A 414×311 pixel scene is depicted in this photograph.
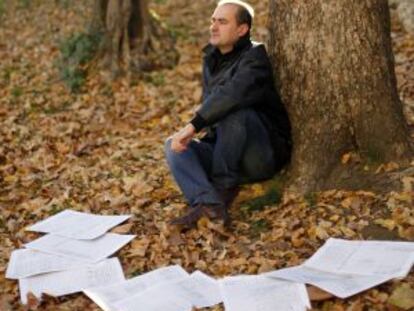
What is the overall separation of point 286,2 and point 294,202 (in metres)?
1.32

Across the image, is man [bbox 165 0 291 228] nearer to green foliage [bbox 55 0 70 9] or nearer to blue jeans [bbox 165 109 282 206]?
blue jeans [bbox 165 109 282 206]

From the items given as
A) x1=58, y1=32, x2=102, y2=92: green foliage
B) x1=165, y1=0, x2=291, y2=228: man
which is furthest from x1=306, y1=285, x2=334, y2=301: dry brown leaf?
x1=58, y1=32, x2=102, y2=92: green foliage

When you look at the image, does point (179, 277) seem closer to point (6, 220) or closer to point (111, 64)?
point (6, 220)

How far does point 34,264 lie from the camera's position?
13.4 ft

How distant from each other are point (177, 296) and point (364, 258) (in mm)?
1025

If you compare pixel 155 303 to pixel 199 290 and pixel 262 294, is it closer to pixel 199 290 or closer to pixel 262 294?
pixel 199 290

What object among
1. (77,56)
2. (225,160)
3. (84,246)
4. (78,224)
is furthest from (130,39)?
(84,246)

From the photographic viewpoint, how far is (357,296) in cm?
327

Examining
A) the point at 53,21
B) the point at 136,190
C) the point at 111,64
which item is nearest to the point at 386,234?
the point at 136,190

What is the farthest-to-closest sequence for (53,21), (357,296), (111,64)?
(53,21)
(111,64)
(357,296)

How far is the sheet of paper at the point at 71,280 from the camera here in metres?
3.77

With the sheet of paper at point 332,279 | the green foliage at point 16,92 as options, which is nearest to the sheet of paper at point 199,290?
the sheet of paper at point 332,279

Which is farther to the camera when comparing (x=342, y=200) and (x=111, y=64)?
(x=111, y=64)

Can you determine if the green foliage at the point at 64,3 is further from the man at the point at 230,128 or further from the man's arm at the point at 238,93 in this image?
the man's arm at the point at 238,93
